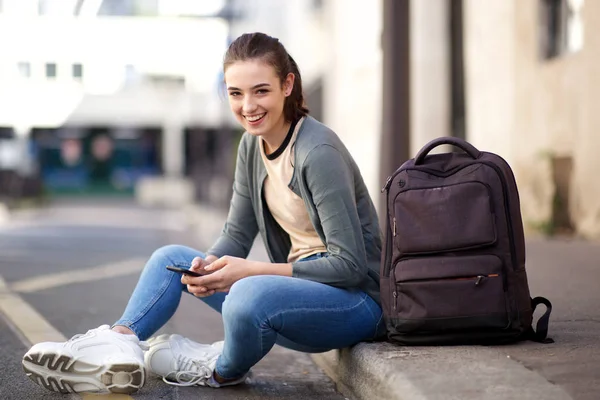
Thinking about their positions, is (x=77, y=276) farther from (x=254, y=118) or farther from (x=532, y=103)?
(x=532, y=103)

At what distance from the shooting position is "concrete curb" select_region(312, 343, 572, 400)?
2729mm

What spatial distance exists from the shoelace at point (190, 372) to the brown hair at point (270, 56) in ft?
3.21

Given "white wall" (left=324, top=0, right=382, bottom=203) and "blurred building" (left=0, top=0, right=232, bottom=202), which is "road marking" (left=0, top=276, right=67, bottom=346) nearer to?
"white wall" (left=324, top=0, right=382, bottom=203)

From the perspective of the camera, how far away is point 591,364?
3.08m

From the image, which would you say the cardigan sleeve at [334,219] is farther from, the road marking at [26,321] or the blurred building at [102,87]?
the blurred building at [102,87]

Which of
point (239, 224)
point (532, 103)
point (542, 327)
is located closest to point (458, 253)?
point (542, 327)

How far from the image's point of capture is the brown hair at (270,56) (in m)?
3.41

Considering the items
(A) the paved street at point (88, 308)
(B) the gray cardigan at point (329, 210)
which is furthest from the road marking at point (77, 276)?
(B) the gray cardigan at point (329, 210)

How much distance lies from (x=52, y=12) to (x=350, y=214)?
157 feet

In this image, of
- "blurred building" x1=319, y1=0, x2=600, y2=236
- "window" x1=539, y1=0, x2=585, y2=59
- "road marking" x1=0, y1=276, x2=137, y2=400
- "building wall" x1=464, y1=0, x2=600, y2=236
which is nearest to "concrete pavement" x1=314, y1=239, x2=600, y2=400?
"road marking" x1=0, y1=276, x2=137, y2=400

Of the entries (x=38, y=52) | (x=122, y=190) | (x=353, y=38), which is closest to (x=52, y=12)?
(x=38, y=52)

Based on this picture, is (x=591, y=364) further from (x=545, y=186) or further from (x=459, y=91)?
(x=459, y=91)

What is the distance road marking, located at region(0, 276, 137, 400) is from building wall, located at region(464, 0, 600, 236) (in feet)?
Answer: 19.1

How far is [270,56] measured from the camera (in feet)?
11.2
